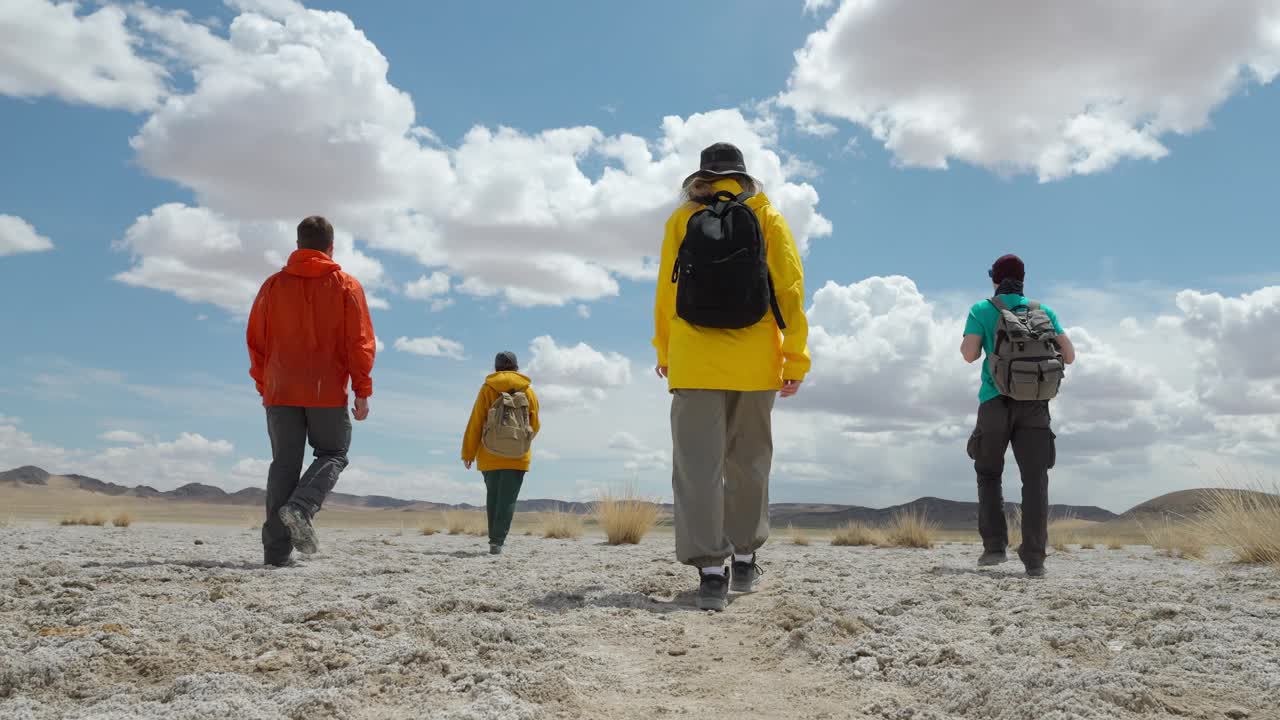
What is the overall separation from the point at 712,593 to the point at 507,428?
4.19 m

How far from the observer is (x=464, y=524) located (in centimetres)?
1343

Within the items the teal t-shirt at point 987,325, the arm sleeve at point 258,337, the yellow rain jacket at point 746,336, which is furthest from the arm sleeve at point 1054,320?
the arm sleeve at point 258,337

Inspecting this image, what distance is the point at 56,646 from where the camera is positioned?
10.7 feet

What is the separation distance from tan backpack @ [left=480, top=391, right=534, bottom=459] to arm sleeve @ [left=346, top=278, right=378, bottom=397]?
2316 millimetres

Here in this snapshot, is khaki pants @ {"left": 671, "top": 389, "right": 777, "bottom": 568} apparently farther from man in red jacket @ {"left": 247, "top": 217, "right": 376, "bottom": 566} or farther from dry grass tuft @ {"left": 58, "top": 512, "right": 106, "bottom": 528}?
dry grass tuft @ {"left": 58, "top": 512, "right": 106, "bottom": 528}

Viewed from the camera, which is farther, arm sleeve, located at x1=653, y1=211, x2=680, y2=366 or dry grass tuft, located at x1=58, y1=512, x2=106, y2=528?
dry grass tuft, located at x1=58, y1=512, x2=106, y2=528

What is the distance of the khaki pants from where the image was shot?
4379mm

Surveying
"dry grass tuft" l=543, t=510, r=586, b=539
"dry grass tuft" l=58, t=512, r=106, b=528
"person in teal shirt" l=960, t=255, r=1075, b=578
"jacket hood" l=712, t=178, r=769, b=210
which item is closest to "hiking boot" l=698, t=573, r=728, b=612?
"jacket hood" l=712, t=178, r=769, b=210

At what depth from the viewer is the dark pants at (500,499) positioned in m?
8.43

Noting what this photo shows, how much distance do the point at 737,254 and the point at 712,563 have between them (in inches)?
58.4

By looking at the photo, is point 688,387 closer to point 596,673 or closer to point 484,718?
point 596,673

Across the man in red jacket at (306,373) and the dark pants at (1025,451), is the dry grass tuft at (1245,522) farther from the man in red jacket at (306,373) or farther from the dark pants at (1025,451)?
the man in red jacket at (306,373)

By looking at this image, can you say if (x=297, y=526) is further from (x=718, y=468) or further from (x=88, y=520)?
(x=88, y=520)

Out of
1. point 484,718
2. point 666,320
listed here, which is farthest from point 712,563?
point 484,718
